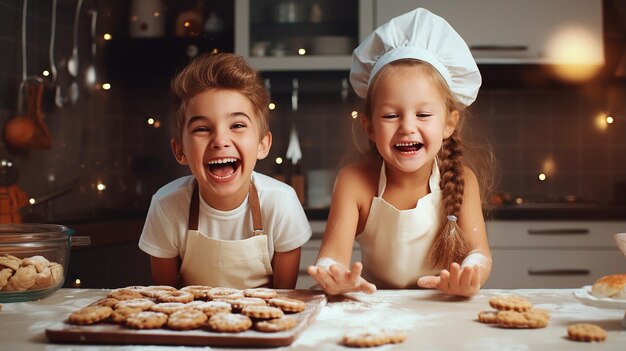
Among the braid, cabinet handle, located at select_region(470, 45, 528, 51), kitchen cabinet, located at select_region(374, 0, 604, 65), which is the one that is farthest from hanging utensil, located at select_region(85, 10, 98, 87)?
the braid

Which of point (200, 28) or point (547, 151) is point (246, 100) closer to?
point (200, 28)

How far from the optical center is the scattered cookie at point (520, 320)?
82 centimetres

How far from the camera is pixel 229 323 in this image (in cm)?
78

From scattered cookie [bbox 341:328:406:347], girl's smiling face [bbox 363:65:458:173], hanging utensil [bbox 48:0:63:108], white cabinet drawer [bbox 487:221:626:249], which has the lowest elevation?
white cabinet drawer [bbox 487:221:626:249]

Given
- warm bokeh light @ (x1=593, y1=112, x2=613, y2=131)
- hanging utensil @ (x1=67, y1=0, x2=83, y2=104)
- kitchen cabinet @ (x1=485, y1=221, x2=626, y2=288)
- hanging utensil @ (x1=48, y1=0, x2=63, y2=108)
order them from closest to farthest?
kitchen cabinet @ (x1=485, y1=221, x2=626, y2=288), hanging utensil @ (x1=48, y1=0, x2=63, y2=108), hanging utensil @ (x1=67, y1=0, x2=83, y2=104), warm bokeh light @ (x1=593, y1=112, x2=613, y2=131)

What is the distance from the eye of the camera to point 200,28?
2.95 m

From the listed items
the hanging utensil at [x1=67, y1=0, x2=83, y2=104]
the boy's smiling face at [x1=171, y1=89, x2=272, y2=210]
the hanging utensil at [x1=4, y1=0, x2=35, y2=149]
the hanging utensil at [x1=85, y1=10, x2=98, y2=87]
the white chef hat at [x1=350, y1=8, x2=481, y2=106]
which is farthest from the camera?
the hanging utensil at [x1=85, y1=10, x2=98, y2=87]

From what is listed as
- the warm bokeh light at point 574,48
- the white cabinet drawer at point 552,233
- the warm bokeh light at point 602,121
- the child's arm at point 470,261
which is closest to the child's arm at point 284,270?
the child's arm at point 470,261

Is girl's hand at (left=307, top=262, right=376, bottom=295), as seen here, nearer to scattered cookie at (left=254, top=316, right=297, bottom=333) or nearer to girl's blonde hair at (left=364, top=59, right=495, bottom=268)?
scattered cookie at (left=254, top=316, right=297, bottom=333)

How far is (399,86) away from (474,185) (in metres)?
0.30

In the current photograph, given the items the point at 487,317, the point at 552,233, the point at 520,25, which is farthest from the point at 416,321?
the point at 520,25

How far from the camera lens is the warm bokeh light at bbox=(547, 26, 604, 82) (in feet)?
8.86

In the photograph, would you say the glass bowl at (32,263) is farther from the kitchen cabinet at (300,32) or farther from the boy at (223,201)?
the kitchen cabinet at (300,32)

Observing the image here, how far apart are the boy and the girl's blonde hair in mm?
258
